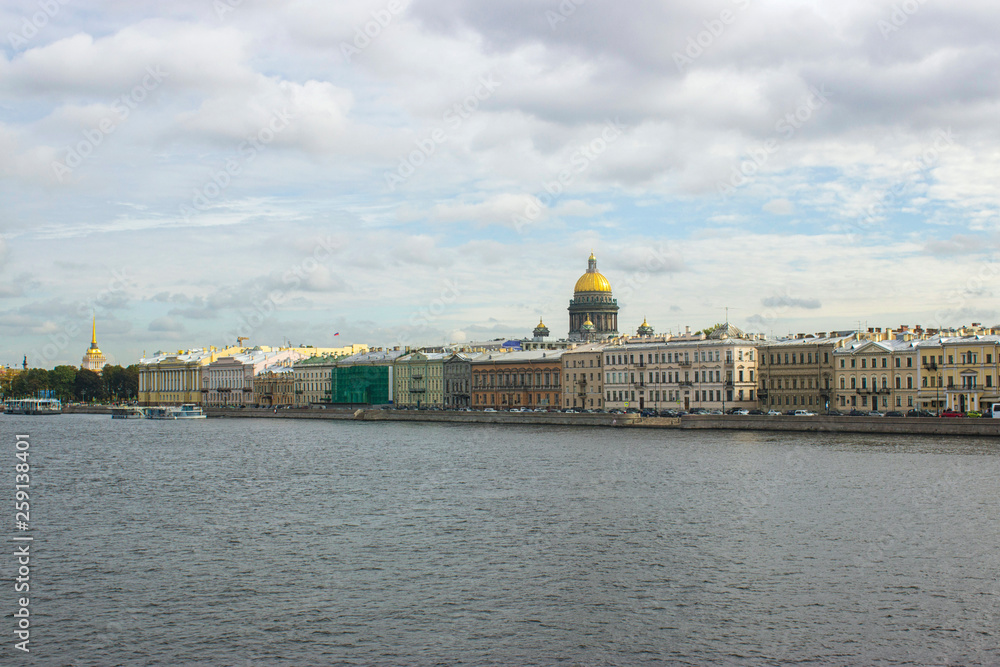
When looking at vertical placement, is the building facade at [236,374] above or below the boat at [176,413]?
above

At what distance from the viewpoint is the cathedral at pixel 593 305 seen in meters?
104

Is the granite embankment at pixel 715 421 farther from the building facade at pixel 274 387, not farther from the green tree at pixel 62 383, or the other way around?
the green tree at pixel 62 383

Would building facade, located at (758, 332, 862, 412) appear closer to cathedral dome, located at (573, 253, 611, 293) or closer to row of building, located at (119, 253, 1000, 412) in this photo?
row of building, located at (119, 253, 1000, 412)

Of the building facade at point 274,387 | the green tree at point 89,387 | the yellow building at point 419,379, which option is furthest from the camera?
the green tree at point 89,387

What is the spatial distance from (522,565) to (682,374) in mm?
48255

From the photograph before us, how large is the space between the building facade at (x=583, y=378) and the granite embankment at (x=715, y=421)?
24.1 feet

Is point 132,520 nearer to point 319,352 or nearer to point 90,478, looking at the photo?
point 90,478

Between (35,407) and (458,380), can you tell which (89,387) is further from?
(458,380)

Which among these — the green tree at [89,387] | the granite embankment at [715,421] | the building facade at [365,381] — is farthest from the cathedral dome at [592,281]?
the green tree at [89,387]

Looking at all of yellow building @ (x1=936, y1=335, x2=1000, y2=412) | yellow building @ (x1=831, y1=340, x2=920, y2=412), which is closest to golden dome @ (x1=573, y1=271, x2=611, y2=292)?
yellow building @ (x1=831, y1=340, x2=920, y2=412)

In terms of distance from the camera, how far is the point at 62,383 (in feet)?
439

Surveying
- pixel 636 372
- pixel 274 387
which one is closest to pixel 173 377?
pixel 274 387

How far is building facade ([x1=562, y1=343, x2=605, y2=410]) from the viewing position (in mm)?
71062

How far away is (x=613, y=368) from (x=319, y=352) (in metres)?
51.4
